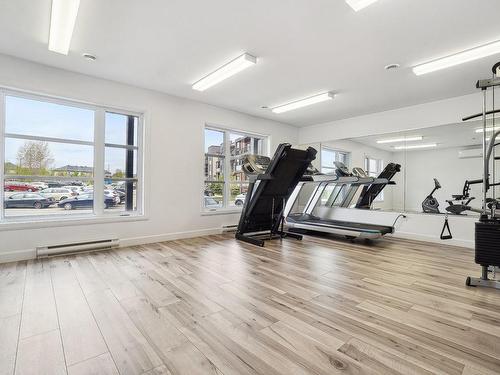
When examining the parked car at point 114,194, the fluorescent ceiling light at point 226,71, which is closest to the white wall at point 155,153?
the parked car at point 114,194

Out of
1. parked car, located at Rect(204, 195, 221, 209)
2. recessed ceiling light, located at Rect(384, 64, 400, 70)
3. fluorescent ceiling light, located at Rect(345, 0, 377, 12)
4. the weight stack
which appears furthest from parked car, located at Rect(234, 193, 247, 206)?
fluorescent ceiling light, located at Rect(345, 0, 377, 12)

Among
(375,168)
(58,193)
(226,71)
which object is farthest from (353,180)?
(58,193)

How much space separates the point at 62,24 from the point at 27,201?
2550 mm

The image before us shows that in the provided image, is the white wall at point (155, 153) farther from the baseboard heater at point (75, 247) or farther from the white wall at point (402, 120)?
the white wall at point (402, 120)

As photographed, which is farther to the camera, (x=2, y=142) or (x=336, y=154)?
(x=336, y=154)

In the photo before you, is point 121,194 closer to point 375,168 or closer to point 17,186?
point 17,186

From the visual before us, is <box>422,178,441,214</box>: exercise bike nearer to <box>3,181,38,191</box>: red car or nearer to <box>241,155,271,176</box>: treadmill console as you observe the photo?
<box>241,155,271,176</box>: treadmill console

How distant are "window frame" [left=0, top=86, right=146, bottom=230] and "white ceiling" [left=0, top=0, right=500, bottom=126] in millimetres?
535

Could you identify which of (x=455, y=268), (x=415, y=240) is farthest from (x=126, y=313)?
(x=415, y=240)

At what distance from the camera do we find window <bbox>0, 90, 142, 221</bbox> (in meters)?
3.64

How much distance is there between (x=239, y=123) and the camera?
600 cm

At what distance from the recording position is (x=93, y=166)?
4219mm

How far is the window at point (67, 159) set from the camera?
Answer: 364 cm

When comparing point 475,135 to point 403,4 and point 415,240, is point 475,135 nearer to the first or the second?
point 415,240
